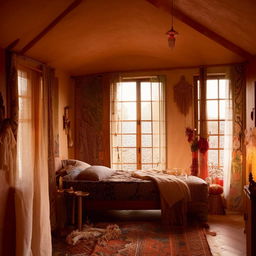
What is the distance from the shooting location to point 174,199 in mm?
4613

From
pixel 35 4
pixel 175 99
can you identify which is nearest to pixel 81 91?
pixel 175 99

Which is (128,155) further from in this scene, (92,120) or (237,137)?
(237,137)

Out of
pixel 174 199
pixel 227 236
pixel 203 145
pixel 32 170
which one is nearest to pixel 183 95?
pixel 203 145

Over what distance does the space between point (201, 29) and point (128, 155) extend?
9.59 feet

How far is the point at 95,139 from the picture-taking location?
638 cm

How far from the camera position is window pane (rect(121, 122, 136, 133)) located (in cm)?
638

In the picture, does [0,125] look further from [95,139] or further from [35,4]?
A: [95,139]

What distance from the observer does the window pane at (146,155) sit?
20.7 ft

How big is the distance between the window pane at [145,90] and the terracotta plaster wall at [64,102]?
1.45 m

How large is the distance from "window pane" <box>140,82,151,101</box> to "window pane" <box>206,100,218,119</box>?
1176mm

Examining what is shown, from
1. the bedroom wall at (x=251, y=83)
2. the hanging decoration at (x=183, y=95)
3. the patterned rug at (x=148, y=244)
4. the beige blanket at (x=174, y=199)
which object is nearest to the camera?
the patterned rug at (x=148, y=244)

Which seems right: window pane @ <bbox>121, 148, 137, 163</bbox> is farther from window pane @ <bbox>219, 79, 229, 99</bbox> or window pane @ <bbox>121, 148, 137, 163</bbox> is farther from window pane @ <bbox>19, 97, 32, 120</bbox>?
window pane @ <bbox>19, 97, 32, 120</bbox>

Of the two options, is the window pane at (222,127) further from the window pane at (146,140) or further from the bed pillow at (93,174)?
the bed pillow at (93,174)

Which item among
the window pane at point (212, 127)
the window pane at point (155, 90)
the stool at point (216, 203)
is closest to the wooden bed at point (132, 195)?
the stool at point (216, 203)
